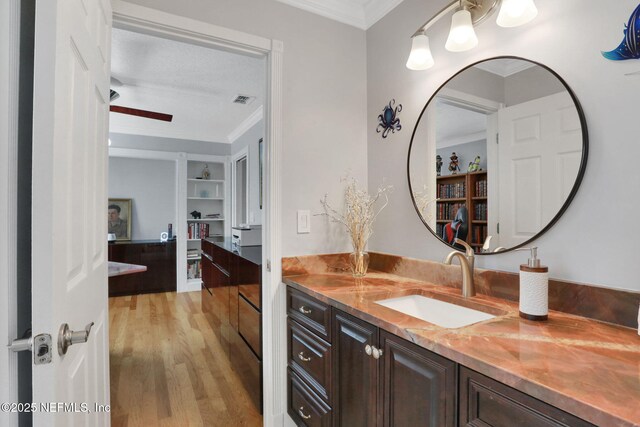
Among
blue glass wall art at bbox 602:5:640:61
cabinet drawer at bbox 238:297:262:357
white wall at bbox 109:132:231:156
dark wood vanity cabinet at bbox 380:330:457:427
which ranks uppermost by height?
white wall at bbox 109:132:231:156

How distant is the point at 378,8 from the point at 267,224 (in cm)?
143

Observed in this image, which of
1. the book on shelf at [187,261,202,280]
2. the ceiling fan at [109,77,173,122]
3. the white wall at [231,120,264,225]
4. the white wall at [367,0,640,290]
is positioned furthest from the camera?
the book on shelf at [187,261,202,280]

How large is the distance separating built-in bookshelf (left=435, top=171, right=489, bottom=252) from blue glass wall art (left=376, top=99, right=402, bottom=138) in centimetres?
44

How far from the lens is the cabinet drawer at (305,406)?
1451 millimetres

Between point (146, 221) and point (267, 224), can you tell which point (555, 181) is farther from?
point (146, 221)

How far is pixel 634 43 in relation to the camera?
0.97 metres

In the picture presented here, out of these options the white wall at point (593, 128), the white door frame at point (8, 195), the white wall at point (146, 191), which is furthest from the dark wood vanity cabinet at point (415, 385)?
the white wall at point (146, 191)

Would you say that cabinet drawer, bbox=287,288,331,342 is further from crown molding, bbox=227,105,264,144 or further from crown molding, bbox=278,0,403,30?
crown molding, bbox=227,105,264,144

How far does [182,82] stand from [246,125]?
1447mm

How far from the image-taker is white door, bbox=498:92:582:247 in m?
1.14

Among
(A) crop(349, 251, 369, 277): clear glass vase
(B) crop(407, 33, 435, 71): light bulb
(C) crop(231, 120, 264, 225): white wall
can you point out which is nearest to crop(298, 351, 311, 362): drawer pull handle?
(A) crop(349, 251, 369, 277): clear glass vase

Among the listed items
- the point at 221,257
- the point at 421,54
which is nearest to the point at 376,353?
the point at 421,54

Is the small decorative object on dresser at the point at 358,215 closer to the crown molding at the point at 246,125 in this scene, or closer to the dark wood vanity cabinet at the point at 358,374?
the dark wood vanity cabinet at the point at 358,374

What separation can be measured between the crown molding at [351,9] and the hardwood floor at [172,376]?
96.4 inches
